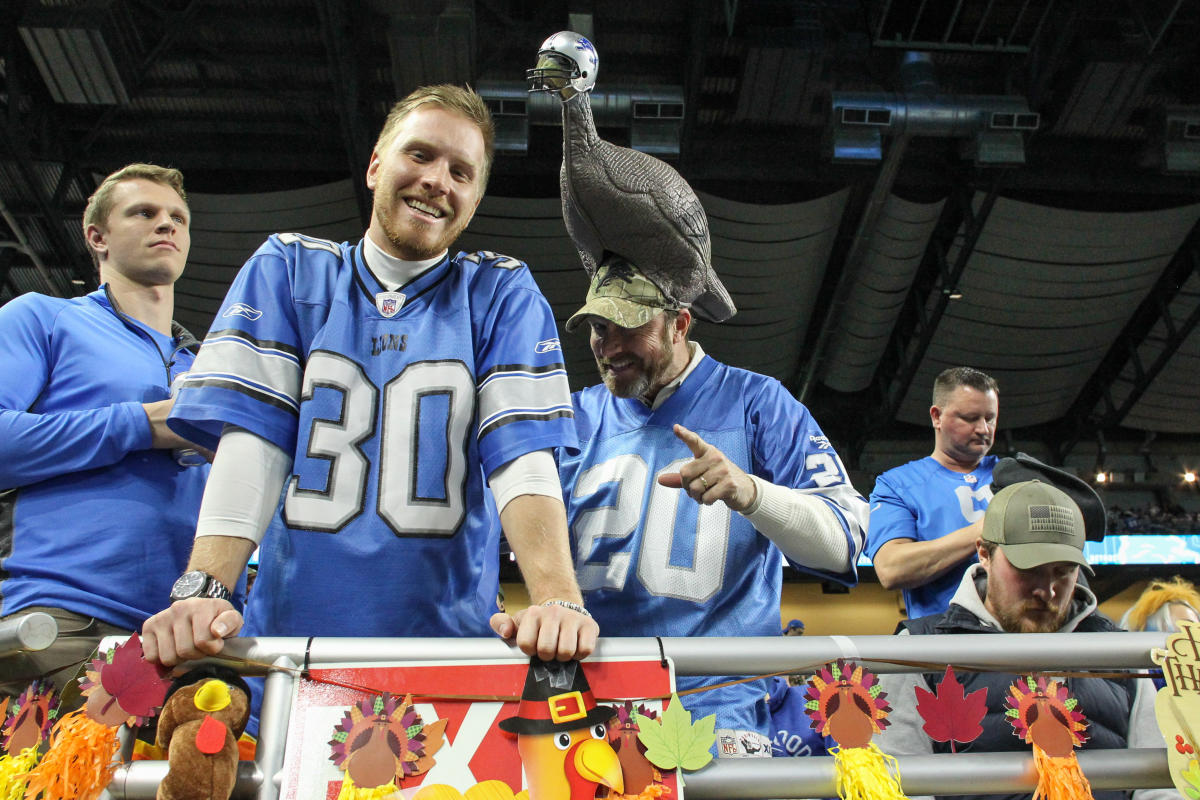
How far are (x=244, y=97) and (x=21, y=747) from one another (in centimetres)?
761

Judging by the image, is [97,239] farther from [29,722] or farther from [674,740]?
[674,740]

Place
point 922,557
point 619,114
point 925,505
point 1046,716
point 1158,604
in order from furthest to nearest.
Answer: point 619,114, point 925,505, point 1158,604, point 922,557, point 1046,716

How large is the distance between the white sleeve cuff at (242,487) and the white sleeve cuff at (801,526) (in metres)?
0.70

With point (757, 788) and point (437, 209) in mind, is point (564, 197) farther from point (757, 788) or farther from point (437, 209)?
point (757, 788)

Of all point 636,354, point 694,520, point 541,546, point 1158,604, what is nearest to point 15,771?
point 541,546

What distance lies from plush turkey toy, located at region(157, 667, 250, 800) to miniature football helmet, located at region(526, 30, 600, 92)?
3.14 ft

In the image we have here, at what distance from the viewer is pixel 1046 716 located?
1146 mm

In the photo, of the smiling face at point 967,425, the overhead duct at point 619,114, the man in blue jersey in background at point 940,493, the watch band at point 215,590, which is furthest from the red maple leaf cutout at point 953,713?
the overhead duct at point 619,114

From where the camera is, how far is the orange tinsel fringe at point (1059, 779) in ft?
3.63

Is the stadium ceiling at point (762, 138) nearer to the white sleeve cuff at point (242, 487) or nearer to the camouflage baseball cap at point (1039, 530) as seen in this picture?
the camouflage baseball cap at point (1039, 530)

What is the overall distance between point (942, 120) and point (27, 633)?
25.6 feet

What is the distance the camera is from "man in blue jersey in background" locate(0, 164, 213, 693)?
4.73 feet

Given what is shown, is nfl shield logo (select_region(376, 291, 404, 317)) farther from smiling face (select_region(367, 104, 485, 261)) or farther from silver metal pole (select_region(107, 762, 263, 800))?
silver metal pole (select_region(107, 762, 263, 800))

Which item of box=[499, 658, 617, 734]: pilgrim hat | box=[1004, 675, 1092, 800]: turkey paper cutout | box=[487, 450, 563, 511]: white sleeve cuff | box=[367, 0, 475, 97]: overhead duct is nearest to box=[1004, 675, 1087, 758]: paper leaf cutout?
box=[1004, 675, 1092, 800]: turkey paper cutout
